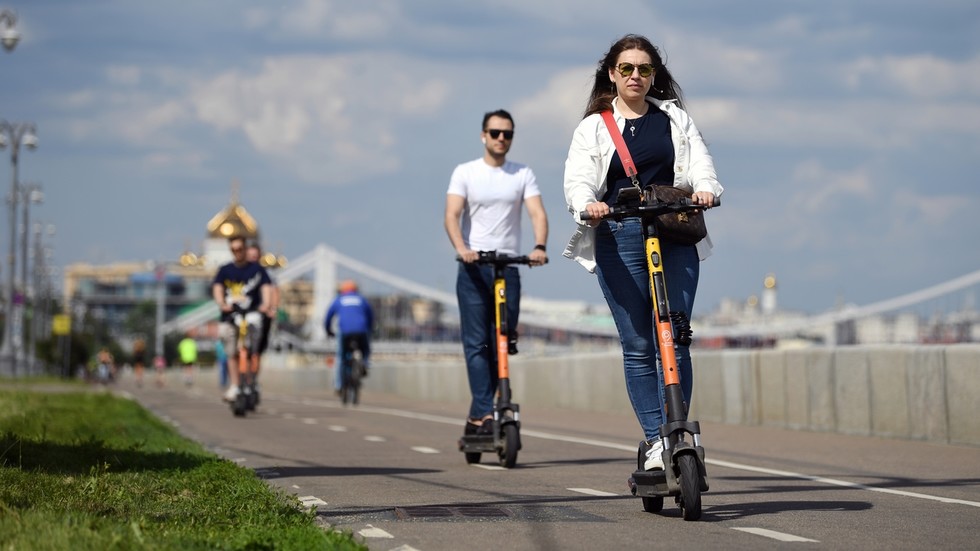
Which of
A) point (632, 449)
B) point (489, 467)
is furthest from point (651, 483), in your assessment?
point (632, 449)

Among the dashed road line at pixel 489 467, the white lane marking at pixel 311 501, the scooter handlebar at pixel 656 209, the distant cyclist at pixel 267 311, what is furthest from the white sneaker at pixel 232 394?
the scooter handlebar at pixel 656 209

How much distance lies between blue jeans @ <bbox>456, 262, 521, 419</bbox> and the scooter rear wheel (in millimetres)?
3843

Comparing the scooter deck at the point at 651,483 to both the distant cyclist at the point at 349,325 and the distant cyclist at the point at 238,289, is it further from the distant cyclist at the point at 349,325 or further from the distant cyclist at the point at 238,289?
the distant cyclist at the point at 349,325

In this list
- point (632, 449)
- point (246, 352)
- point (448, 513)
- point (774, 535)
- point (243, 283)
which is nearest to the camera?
point (774, 535)

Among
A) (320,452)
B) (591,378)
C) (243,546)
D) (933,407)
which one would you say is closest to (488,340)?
(320,452)

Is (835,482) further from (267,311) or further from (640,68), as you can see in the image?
(267,311)

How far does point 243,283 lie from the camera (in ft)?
57.4

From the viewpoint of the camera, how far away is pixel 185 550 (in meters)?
4.94

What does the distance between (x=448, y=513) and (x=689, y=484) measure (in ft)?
3.46

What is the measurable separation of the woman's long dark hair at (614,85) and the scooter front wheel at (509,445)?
3050mm

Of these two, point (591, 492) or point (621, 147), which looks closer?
point (621, 147)

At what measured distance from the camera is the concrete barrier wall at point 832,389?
12.3 meters

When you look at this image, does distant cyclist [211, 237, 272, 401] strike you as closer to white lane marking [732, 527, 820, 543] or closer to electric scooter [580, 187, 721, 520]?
electric scooter [580, 187, 721, 520]

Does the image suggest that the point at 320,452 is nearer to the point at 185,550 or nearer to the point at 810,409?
the point at 810,409
